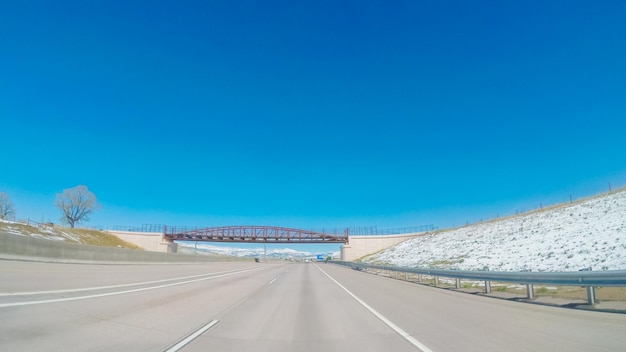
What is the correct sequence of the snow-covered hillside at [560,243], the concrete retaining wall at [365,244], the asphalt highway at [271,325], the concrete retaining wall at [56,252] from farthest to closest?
the concrete retaining wall at [365,244], the snow-covered hillside at [560,243], the concrete retaining wall at [56,252], the asphalt highway at [271,325]

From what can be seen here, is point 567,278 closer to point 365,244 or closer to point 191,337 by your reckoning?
point 191,337

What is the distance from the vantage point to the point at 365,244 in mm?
82000

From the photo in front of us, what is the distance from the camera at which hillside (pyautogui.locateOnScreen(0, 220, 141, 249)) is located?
1736 inches

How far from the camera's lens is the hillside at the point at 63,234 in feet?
145

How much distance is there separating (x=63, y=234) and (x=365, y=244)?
54.3 meters

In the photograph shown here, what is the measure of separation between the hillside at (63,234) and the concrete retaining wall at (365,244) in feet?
145

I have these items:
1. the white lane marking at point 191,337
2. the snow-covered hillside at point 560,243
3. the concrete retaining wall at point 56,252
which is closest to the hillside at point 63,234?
the concrete retaining wall at point 56,252

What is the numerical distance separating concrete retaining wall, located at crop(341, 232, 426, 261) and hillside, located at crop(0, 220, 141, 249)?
44.3 metres

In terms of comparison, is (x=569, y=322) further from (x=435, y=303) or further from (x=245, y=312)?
(x=245, y=312)

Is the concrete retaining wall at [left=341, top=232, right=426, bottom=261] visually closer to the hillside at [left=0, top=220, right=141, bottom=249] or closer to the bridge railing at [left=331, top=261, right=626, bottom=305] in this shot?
the hillside at [left=0, top=220, right=141, bottom=249]

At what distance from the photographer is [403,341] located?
6.69 meters

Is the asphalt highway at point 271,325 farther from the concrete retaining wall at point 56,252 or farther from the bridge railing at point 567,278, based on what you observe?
the concrete retaining wall at point 56,252

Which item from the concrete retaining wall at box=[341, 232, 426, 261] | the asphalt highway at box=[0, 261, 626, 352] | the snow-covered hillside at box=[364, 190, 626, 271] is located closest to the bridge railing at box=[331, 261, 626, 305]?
the asphalt highway at box=[0, 261, 626, 352]

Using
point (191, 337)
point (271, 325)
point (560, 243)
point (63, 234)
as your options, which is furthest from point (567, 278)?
point (63, 234)
